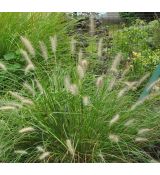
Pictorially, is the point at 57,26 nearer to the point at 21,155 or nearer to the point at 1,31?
the point at 1,31

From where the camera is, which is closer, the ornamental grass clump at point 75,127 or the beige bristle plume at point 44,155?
the beige bristle plume at point 44,155

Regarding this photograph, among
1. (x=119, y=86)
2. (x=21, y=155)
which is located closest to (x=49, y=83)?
(x=119, y=86)

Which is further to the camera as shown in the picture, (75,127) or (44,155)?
(75,127)

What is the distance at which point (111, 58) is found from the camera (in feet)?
16.5

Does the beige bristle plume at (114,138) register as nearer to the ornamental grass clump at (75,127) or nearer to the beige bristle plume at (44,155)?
the ornamental grass clump at (75,127)

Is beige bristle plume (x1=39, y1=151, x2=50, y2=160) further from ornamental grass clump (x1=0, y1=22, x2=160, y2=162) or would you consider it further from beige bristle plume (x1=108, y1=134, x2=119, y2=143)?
beige bristle plume (x1=108, y1=134, x2=119, y2=143)

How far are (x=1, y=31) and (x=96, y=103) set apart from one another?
1.61m

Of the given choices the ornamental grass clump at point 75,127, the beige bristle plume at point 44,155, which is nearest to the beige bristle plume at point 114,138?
the ornamental grass clump at point 75,127

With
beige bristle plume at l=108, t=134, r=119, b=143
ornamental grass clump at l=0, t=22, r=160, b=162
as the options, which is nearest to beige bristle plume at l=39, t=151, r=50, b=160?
ornamental grass clump at l=0, t=22, r=160, b=162

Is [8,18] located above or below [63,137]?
above

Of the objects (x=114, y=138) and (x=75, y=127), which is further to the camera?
(x=75, y=127)

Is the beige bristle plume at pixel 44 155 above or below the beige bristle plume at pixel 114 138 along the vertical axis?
below

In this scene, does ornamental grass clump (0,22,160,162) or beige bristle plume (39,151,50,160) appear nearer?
beige bristle plume (39,151,50,160)
